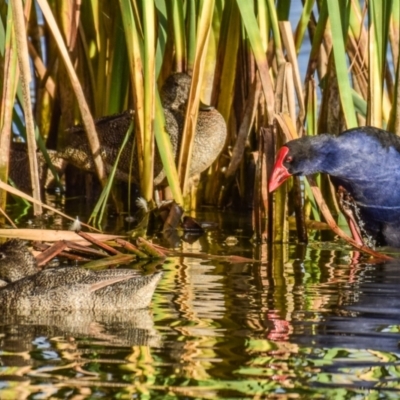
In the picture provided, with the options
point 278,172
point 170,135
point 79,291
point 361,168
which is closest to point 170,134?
point 170,135

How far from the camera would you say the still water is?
4633 millimetres

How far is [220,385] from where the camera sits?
15.3 ft

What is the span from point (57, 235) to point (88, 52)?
227 cm

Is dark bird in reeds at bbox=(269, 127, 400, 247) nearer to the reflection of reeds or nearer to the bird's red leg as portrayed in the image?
the bird's red leg

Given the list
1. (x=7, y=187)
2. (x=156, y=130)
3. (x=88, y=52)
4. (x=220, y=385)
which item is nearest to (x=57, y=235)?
(x=7, y=187)

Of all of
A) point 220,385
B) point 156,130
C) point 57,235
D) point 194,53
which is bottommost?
point 220,385

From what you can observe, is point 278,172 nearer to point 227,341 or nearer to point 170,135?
point 170,135

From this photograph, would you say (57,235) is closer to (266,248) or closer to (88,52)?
(266,248)

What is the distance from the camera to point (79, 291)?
6.06 m

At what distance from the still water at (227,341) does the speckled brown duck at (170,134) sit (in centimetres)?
155

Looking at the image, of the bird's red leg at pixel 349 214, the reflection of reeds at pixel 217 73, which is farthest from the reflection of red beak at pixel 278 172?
the bird's red leg at pixel 349 214

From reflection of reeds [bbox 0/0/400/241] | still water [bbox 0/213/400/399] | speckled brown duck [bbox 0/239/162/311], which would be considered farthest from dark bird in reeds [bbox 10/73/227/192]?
speckled brown duck [bbox 0/239/162/311]

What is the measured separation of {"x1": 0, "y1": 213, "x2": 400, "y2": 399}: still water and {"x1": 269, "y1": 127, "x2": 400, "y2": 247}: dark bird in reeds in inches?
28.7

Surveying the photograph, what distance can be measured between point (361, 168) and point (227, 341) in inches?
116
